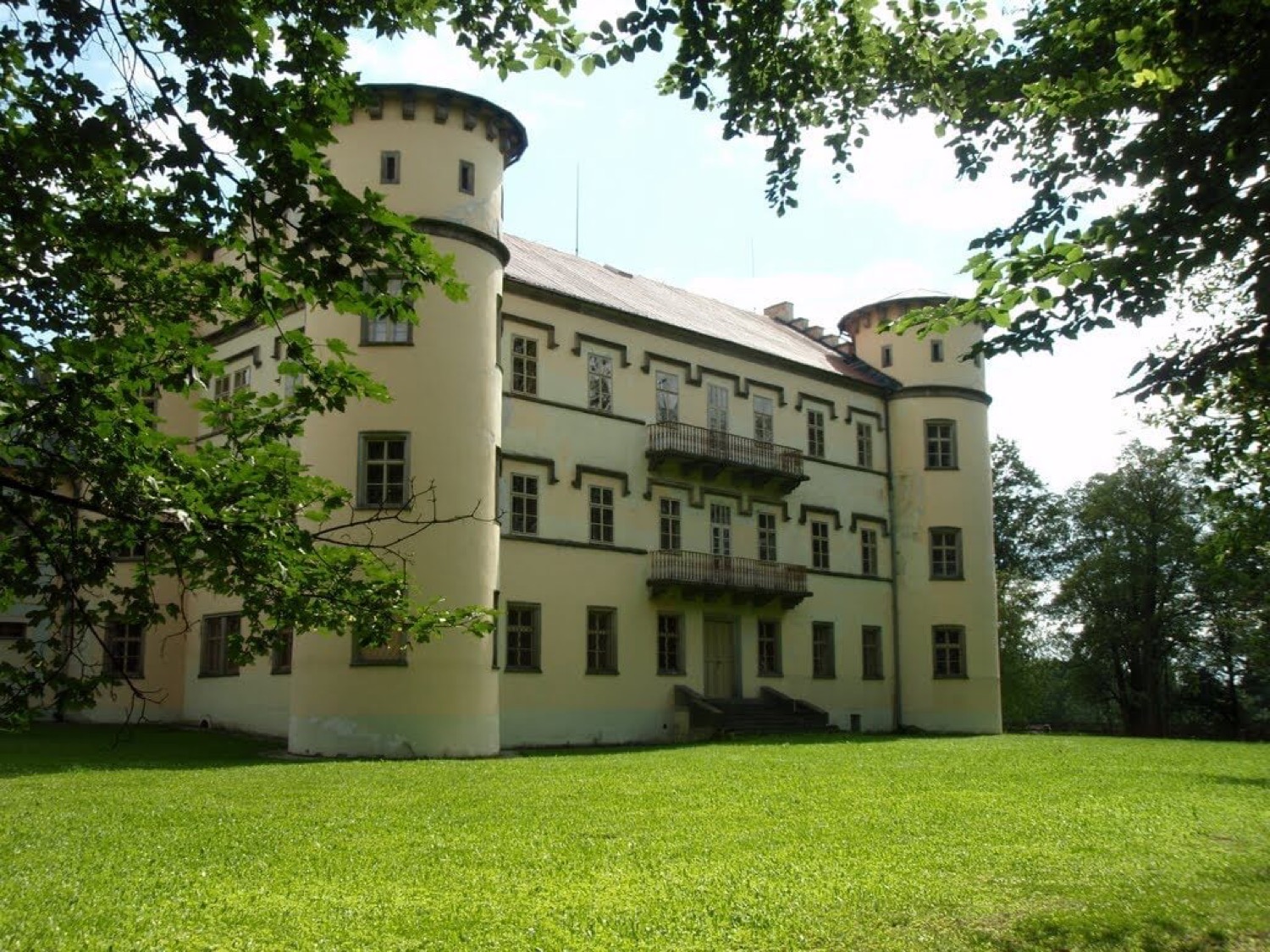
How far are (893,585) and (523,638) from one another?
14.5 meters

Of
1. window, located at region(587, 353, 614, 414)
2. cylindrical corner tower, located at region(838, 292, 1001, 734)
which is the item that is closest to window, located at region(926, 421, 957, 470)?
cylindrical corner tower, located at region(838, 292, 1001, 734)

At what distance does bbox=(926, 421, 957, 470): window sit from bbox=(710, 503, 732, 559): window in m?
8.29

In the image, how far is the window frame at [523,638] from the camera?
85.4 ft

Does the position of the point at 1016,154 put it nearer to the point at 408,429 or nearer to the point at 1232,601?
the point at 408,429

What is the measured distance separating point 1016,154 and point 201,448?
807 cm

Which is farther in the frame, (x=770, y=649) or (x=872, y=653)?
(x=872, y=653)

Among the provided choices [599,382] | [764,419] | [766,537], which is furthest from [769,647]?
[599,382]

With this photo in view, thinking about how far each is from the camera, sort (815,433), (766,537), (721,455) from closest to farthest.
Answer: (721,455), (766,537), (815,433)

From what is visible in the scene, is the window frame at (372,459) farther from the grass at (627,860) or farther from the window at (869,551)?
the window at (869,551)

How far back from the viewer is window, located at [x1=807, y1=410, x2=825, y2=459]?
34875 millimetres

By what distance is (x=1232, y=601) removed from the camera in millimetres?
51406

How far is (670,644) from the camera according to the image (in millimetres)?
29781

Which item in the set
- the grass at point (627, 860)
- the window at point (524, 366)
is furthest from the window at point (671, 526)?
the grass at point (627, 860)

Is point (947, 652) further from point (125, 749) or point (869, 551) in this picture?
point (125, 749)
